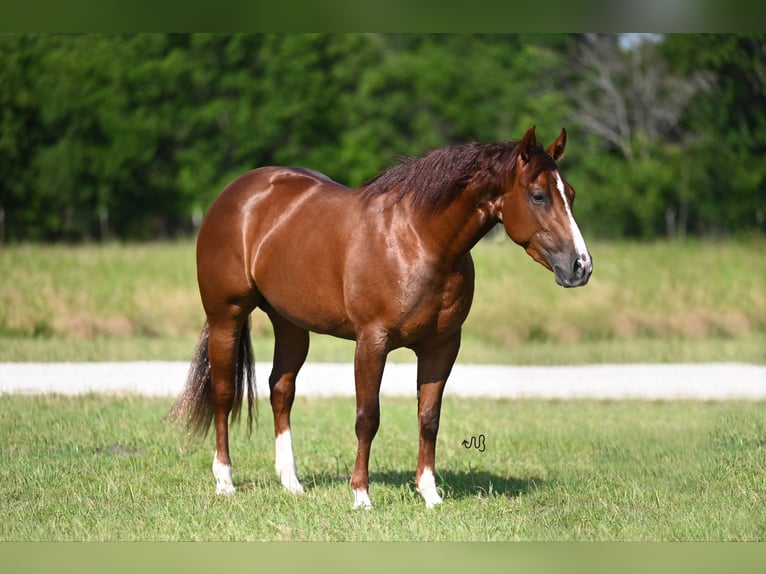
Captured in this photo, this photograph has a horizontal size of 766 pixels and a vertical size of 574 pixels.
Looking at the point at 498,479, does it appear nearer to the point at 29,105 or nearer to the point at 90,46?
the point at 29,105

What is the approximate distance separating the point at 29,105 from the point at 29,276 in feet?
33.2

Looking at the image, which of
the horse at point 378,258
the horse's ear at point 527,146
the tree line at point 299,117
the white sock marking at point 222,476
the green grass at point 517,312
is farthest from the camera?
the tree line at point 299,117

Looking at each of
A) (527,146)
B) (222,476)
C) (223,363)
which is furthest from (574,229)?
(222,476)

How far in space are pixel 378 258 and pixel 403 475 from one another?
6.95 ft

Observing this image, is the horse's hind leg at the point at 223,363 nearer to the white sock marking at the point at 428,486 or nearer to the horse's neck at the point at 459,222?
the white sock marking at the point at 428,486

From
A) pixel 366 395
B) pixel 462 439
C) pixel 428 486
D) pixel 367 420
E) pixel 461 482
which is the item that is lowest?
pixel 462 439

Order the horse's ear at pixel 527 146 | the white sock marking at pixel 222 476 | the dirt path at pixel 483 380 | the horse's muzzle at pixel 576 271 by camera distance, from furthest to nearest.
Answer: the dirt path at pixel 483 380 < the white sock marking at pixel 222 476 < the horse's ear at pixel 527 146 < the horse's muzzle at pixel 576 271

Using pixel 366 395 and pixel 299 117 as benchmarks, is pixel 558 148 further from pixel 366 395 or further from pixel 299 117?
pixel 299 117

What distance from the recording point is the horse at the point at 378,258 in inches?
225

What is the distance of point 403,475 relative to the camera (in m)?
7.43

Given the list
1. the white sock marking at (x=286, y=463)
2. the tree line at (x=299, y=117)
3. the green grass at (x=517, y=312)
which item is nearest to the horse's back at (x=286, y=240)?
the white sock marking at (x=286, y=463)

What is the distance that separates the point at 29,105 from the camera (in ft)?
82.3

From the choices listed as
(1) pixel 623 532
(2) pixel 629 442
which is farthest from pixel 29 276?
(1) pixel 623 532

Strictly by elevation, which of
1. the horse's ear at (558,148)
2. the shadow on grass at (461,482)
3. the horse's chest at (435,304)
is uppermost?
the horse's ear at (558,148)
